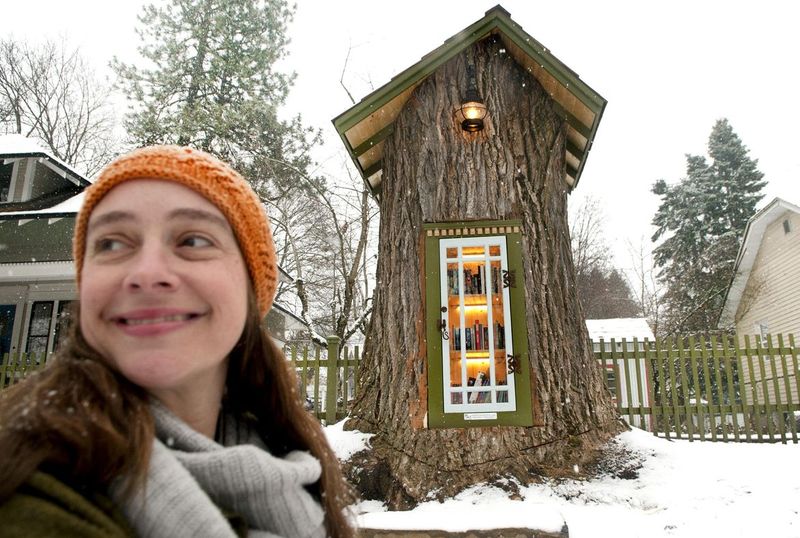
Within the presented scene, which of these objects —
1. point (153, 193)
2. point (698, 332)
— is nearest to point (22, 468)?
point (153, 193)

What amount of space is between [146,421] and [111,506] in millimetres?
144

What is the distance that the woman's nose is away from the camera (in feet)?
3.45

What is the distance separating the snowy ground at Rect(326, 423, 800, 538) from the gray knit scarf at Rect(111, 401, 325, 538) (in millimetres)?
3029

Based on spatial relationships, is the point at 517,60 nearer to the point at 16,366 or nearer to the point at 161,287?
the point at 161,287

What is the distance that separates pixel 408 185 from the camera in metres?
6.89

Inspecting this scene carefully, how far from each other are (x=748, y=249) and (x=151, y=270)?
2488 cm

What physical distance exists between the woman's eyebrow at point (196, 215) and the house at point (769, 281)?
20597mm

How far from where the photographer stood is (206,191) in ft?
3.97

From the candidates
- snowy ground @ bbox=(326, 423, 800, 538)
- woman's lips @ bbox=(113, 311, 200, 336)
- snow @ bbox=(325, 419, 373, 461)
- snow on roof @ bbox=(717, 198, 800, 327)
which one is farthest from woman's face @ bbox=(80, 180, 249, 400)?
snow on roof @ bbox=(717, 198, 800, 327)

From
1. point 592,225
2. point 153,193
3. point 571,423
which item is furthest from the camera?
A: point 592,225

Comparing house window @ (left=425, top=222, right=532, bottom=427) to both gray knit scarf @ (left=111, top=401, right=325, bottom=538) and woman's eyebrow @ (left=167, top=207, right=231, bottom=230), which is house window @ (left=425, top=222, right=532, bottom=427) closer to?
gray knit scarf @ (left=111, top=401, right=325, bottom=538)

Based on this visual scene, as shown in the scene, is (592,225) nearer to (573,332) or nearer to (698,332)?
(698,332)

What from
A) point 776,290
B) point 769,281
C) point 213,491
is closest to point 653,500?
point 213,491

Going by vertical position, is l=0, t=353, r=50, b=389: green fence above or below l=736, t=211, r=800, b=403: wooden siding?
below
